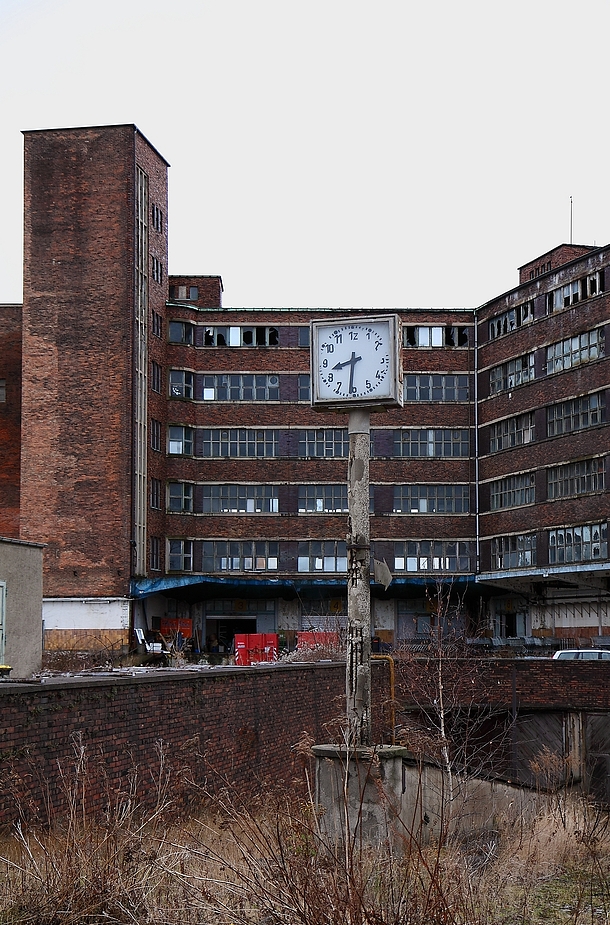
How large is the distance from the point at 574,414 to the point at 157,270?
22.7 meters

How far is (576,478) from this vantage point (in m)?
53.7

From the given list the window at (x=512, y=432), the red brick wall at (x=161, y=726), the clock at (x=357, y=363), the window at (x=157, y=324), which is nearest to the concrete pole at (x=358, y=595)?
the clock at (x=357, y=363)

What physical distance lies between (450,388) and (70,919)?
56270mm

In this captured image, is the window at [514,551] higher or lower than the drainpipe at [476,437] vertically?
lower

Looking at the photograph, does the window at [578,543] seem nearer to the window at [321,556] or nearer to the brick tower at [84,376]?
the window at [321,556]

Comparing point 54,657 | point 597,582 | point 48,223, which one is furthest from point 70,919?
point 48,223

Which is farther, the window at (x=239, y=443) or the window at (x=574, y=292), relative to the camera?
the window at (x=239, y=443)

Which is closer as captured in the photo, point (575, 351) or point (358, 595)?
point (358, 595)

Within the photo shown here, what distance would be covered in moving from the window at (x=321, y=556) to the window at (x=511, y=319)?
13.8 m

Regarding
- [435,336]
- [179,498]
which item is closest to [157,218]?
[179,498]

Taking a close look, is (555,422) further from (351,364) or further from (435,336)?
(351,364)

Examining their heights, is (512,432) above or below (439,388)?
below

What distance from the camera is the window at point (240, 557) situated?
6162cm

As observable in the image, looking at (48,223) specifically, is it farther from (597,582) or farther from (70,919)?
(70,919)
